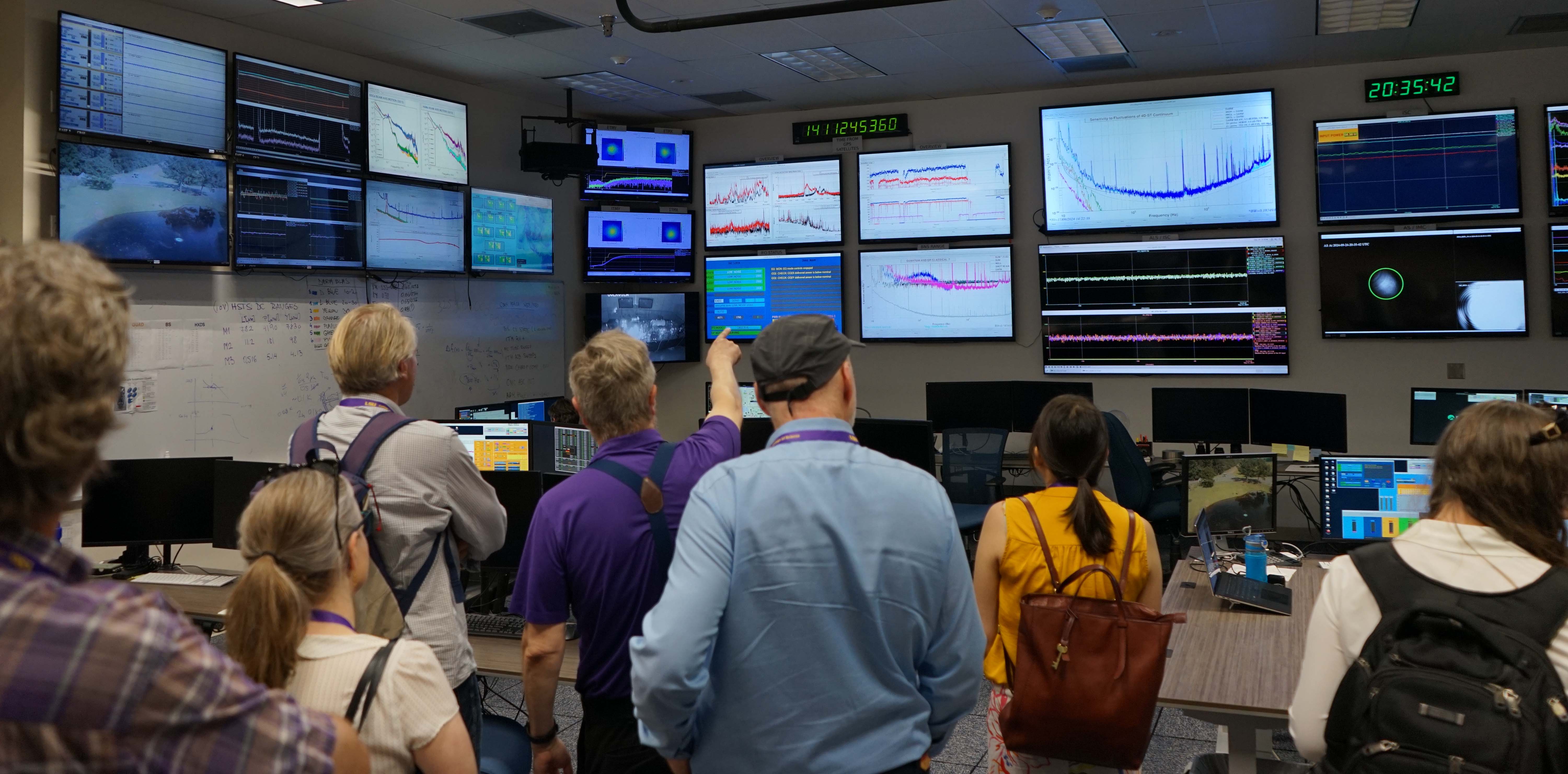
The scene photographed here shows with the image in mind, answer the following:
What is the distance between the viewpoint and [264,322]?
17.8 feet

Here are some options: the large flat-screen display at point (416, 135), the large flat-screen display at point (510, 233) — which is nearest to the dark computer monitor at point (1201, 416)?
the large flat-screen display at point (510, 233)

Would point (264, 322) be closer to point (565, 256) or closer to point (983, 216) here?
point (565, 256)

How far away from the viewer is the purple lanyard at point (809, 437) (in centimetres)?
145

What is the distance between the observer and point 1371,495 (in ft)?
12.1

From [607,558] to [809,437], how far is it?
61cm

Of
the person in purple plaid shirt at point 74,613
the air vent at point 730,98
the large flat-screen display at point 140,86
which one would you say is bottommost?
the person in purple plaid shirt at point 74,613

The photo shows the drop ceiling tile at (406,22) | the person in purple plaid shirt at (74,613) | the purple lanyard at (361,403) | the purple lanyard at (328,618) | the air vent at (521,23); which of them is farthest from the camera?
the air vent at (521,23)

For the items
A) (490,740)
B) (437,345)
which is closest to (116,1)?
(437,345)

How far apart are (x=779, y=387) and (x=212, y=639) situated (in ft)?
9.52

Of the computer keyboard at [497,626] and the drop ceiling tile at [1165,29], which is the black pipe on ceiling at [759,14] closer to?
the drop ceiling tile at [1165,29]

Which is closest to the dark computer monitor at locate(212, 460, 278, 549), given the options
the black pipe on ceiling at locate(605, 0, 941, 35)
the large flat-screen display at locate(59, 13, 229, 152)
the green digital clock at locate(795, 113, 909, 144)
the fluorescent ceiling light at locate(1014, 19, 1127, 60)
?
the large flat-screen display at locate(59, 13, 229, 152)

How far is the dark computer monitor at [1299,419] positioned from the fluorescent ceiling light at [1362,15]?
195 cm

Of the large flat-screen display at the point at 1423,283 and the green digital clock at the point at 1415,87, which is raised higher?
the green digital clock at the point at 1415,87

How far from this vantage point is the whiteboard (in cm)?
490
